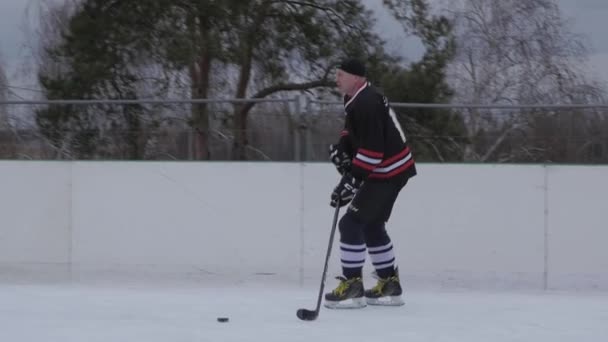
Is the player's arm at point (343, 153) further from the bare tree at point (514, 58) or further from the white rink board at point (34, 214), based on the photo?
the bare tree at point (514, 58)

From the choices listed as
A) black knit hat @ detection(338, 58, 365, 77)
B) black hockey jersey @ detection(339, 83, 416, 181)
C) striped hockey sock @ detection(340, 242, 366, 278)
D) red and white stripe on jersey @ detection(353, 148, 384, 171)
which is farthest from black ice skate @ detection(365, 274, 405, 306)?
black knit hat @ detection(338, 58, 365, 77)

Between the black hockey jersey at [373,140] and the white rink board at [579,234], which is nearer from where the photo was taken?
the black hockey jersey at [373,140]

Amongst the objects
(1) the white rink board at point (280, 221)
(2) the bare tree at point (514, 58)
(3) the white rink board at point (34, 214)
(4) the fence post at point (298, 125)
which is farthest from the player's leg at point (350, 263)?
(2) the bare tree at point (514, 58)

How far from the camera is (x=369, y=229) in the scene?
5.77 m

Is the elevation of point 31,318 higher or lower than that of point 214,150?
lower

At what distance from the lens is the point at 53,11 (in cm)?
1369

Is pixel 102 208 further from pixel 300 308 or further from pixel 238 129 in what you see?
pixel 300 308

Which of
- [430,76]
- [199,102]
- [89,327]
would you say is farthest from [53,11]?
[89,327]

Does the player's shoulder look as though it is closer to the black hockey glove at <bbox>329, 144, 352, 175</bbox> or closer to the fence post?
the black hockey glove at <bbox>329, 144, 352, 175</bbox>

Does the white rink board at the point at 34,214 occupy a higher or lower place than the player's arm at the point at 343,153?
lower

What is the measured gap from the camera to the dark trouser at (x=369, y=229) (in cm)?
554

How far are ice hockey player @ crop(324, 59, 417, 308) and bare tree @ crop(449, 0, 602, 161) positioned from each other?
5087mm

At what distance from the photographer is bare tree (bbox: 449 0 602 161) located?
1134 cm

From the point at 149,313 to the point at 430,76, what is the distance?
22.0ft
